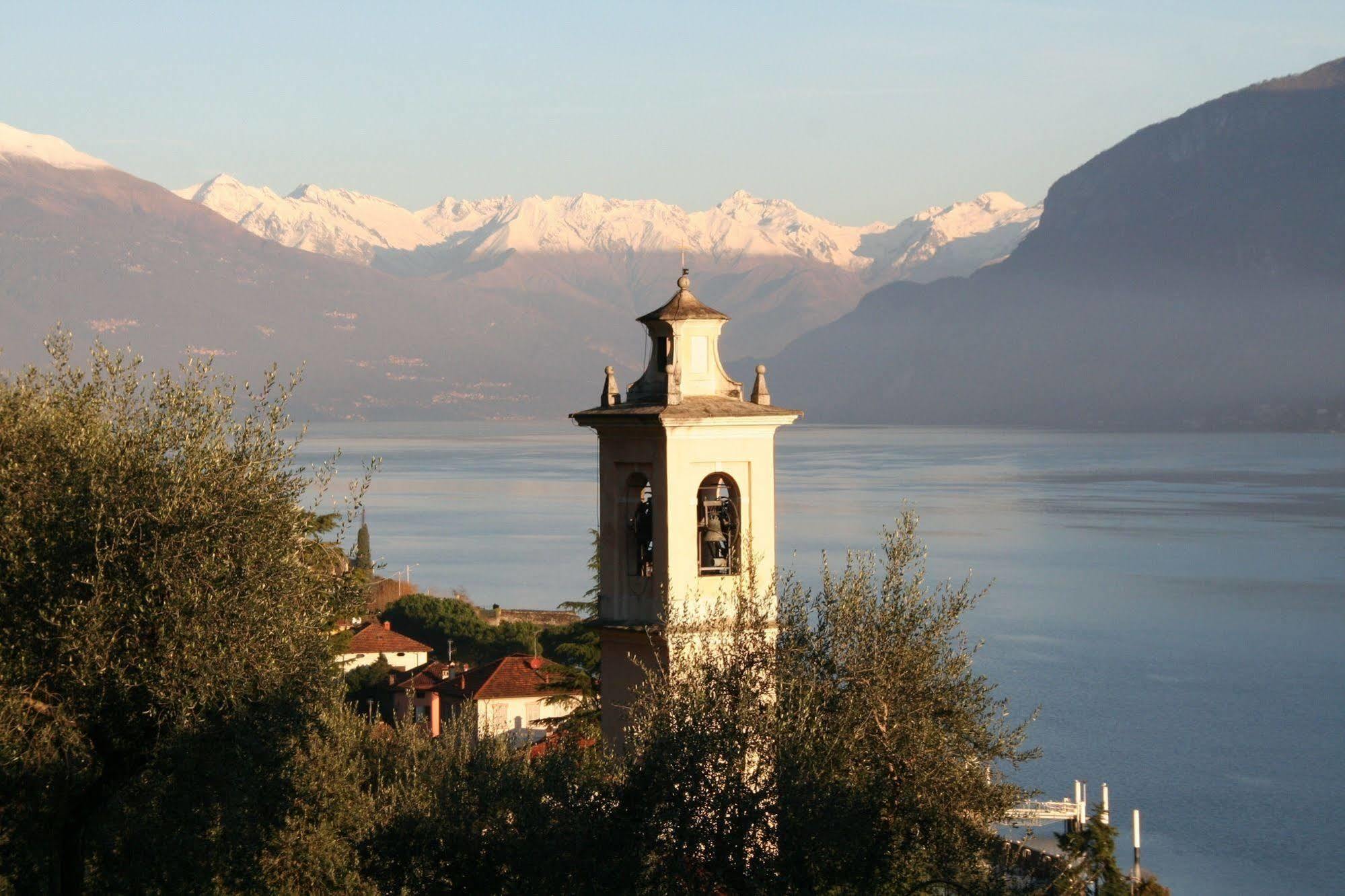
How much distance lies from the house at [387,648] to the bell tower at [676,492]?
3904 cm

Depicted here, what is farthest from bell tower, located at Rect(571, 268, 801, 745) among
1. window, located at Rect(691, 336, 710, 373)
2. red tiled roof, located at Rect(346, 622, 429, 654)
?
red tiled roof, located at Rect(346, 622, 429, 654)

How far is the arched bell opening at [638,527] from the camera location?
13000mm

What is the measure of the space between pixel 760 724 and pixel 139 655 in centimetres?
469

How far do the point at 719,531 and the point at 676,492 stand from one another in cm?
61

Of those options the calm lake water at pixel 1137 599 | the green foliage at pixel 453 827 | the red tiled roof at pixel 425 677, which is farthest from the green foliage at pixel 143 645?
the red tiled roof at pixel 425 677

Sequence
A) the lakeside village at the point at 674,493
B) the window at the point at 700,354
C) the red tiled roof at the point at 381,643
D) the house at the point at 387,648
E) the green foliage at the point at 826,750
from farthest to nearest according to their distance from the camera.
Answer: the red tiled roof at the point at 381,643
the house at the point at 387,648
the window at the point at 700,354
the lakeside village at the point at 674,493
the green foliage at the point at 826,750

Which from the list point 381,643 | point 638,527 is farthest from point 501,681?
point 638,527

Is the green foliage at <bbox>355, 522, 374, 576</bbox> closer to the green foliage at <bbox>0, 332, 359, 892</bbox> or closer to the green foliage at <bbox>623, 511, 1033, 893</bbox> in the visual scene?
the green foliage at <bbox>0, 332, 359, 892</bbox>

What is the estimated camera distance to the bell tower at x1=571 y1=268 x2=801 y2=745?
12641 mm

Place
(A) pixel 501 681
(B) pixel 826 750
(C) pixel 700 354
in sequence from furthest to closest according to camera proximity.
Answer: (A) pixel 501 681 → (C) pixel 700 354 → (B) pixel 826 750

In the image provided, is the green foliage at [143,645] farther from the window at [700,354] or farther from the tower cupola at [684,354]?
the window at [700,354]

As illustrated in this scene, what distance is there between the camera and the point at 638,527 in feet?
42.9

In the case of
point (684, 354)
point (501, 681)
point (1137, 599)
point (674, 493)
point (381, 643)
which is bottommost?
point (1137, 599)

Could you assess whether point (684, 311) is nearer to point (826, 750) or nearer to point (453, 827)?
point (826, 750)
